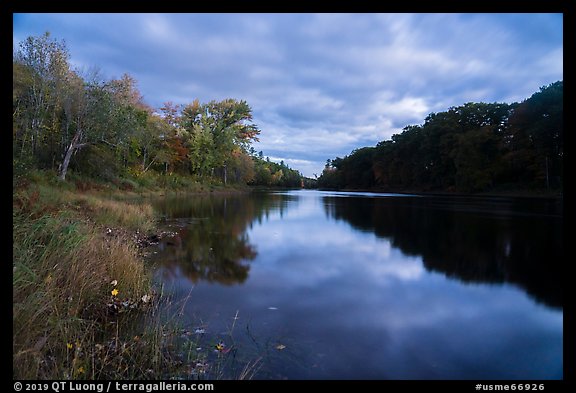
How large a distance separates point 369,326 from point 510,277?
5.14 metres

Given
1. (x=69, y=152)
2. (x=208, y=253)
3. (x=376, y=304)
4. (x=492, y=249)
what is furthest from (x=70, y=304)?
(x=69, y=152)

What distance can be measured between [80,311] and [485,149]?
6468 centimetres

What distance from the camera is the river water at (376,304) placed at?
12.9 feet

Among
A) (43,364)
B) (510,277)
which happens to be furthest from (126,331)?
(510,277)

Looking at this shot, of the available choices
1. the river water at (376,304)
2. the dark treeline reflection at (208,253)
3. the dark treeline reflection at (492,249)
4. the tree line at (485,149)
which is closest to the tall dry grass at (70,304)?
the river water at (376,304)

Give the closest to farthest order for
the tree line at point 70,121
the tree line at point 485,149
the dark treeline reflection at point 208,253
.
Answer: the dark treeline reflection at point 208,253, the tree line at point 70,121, the tree line at point 485,149

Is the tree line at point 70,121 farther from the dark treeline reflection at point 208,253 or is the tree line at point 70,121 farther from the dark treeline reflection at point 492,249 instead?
the dark treeline reflection at point 492,249

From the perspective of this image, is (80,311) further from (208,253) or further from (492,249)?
(492,249)

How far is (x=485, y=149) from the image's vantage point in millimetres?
55062

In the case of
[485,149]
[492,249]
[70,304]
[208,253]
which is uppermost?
[485,149]

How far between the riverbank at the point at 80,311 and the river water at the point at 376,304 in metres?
0.80

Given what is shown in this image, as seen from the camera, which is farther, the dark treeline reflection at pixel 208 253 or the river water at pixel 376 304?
the dark treeline reflection at pixel 208 253

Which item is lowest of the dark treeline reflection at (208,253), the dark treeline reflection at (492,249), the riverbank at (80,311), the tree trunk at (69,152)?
the dark treeline reflection at (492,249)

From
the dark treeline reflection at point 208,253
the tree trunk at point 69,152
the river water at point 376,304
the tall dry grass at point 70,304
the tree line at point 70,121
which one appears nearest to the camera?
the tall dry grass at point 70,304
